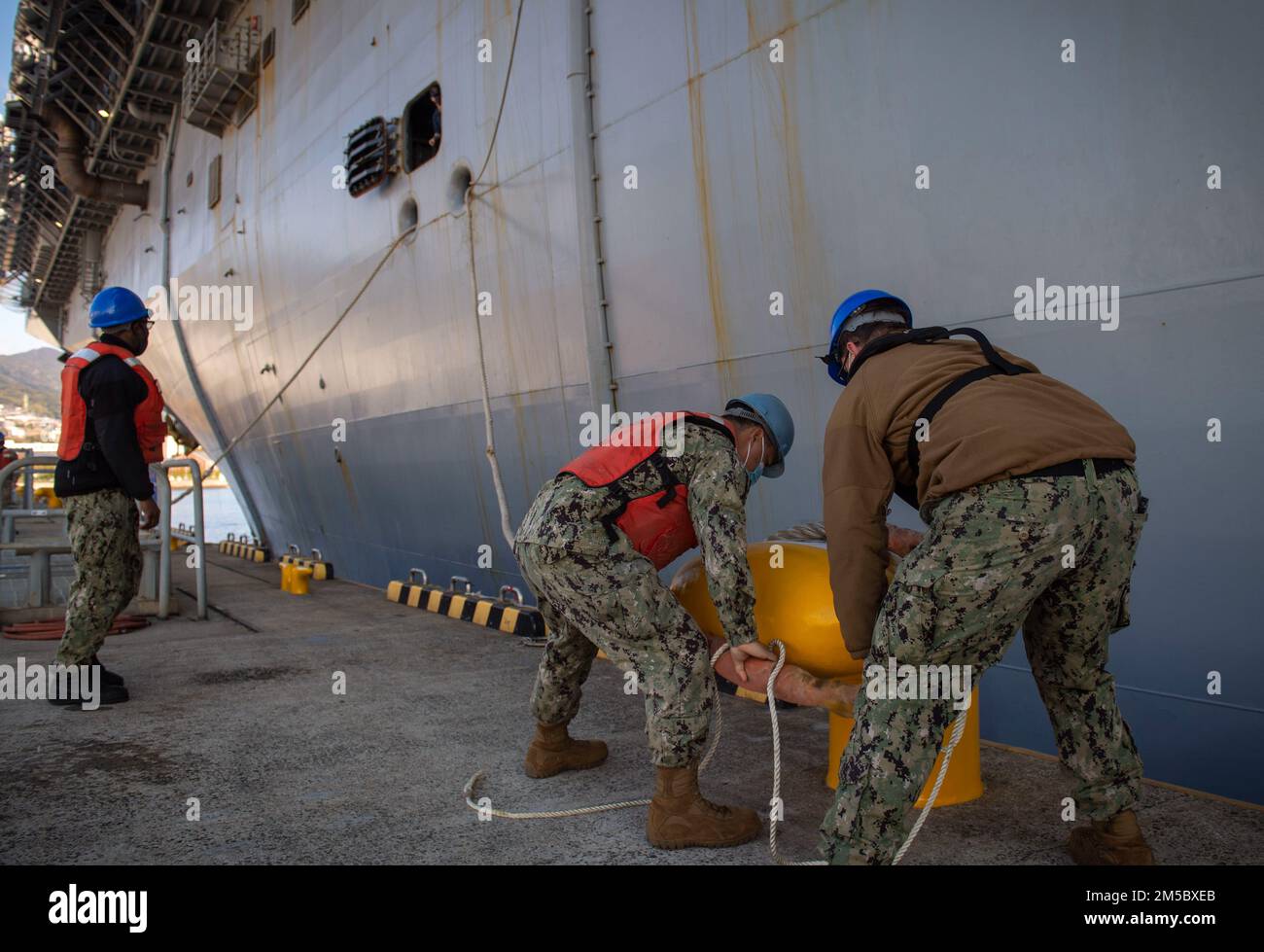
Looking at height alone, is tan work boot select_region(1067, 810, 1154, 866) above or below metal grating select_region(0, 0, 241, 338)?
below

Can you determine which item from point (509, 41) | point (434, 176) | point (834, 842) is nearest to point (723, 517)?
point (834, 842)

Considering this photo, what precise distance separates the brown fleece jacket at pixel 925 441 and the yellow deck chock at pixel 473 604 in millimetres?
3523

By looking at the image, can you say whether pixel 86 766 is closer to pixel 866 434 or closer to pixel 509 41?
pixel 866 434

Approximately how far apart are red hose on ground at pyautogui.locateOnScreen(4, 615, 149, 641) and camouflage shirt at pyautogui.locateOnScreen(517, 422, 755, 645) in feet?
14.3

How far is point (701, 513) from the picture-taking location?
247cm

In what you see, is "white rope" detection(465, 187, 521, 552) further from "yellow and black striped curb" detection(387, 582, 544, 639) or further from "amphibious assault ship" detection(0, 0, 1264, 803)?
"yellow and black striped curb" detection(387, 582, 544, 639)

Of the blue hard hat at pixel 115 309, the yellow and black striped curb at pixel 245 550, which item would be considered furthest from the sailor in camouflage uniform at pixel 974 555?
the yellow and black striped curb at pixel 245 550

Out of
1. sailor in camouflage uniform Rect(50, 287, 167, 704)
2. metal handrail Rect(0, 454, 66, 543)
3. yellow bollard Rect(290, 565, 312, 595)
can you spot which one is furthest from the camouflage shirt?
yellow bollard Rect(290, 565, 312, 595)

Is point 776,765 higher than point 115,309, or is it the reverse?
point 115,309

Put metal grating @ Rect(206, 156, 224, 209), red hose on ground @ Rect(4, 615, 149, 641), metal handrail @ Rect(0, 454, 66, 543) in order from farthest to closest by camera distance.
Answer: metal grating @ Rect(206, 156, 224, 209), metal handrail @ Rect(0, 454, 66, 543), red hose on ground @ Rect(4, 615, 149, 641)

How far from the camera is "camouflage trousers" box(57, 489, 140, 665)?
159 inches

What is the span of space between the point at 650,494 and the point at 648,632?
414 mm

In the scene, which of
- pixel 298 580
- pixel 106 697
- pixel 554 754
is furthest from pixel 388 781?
pixel 298 580

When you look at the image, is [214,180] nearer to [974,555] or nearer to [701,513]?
[701,513]
